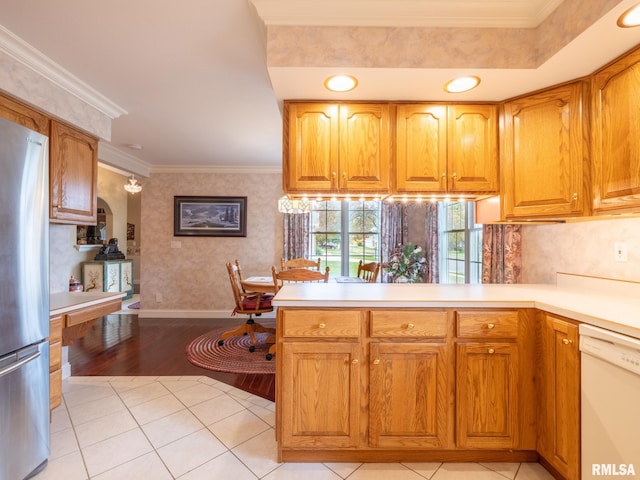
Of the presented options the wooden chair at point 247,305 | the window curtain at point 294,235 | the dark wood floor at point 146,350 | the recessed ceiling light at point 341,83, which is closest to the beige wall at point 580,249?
the recessed ceiling light at point 341,83

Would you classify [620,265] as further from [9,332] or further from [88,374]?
[88,374]

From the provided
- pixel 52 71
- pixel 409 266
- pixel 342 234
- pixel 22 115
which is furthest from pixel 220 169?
pixel 409 266

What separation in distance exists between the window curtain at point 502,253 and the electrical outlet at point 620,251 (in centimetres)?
65

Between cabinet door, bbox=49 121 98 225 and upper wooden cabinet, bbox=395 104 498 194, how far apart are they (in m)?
2.53

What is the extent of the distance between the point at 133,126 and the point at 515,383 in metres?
4.00

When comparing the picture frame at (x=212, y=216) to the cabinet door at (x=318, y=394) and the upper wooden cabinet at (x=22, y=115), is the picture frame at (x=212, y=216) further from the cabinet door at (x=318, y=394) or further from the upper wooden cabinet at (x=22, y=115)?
the cabinet door at (x=318, y=394)

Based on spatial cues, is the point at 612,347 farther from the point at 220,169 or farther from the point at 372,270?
the point at 220,169

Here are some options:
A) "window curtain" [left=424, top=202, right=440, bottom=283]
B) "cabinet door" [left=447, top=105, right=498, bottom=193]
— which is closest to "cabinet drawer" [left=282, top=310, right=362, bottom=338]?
"cabinet door" [left=447, top=105, right=498, bottom=193]

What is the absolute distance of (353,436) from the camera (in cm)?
164

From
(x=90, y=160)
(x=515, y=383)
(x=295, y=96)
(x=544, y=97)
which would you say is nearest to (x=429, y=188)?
(x=544, y=97)

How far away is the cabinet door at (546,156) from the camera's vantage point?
1.79 meters

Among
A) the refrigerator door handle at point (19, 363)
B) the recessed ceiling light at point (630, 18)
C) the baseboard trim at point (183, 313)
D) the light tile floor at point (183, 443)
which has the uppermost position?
the recessed ceiling light at point (630, 18)

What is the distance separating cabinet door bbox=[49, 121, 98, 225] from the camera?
7.30ft

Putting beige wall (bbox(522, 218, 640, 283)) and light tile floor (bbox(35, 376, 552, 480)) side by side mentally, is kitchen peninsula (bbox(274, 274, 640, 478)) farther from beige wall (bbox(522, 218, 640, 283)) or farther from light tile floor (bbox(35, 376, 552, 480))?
beige wall (bbox(522, 218, 640, 283))
